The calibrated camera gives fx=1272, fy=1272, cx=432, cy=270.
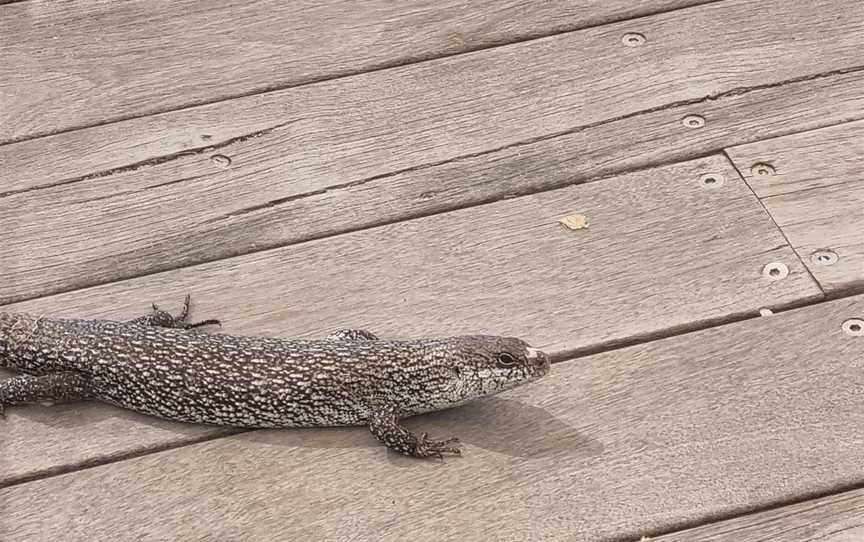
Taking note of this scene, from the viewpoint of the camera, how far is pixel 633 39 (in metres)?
5.25

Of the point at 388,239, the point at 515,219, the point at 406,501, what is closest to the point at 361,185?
the point at 388,239

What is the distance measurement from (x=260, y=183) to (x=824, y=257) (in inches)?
80.4

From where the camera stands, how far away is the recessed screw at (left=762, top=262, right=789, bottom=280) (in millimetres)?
4340

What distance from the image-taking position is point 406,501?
12.5 ft

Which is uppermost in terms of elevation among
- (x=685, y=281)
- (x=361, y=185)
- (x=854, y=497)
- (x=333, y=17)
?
(x=333, y=17)

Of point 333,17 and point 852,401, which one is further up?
point 333,17

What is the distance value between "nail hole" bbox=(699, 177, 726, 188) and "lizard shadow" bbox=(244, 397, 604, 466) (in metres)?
Answer: 1.19

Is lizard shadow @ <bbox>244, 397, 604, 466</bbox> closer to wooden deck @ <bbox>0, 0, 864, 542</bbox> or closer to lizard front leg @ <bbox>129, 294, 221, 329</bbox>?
wooden deck @ <bbox>0, 0, 864, 542</bbox>

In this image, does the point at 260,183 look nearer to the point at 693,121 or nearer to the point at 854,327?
the point at 693,121

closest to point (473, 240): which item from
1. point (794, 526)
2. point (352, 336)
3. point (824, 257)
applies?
point (352, 336)

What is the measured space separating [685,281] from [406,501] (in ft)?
4.15

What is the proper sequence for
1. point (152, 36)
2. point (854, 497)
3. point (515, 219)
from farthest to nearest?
point (152, 36) < point (515, 219) < point (854, 497)

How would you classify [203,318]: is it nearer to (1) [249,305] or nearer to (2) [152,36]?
(1) [249,305]

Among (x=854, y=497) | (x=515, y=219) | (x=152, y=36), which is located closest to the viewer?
(x=854, y=497)
